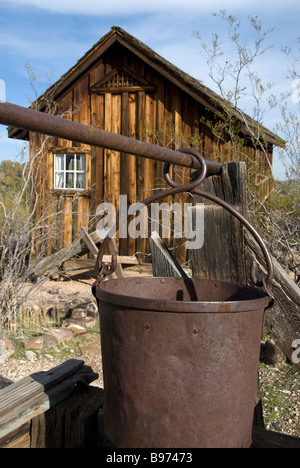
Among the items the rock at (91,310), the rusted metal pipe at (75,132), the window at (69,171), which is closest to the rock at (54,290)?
the rock at (91,310)

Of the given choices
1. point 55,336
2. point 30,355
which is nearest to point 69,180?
point 55,336

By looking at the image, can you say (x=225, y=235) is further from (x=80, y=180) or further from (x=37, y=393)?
(x=80, y=180)

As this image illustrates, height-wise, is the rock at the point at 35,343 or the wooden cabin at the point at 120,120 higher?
the wooden cabin at the point at 120,120

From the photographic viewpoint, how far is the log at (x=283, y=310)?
1843 millimetres

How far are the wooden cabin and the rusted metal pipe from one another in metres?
6.30

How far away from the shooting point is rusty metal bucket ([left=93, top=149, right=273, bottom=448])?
1.18 meters

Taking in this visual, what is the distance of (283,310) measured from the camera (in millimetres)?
1879

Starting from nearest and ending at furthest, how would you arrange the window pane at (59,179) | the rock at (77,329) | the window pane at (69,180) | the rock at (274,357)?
the rock at (274,357), the rock at (77,329), the window pane at (69,180), the window pane at (59,179)

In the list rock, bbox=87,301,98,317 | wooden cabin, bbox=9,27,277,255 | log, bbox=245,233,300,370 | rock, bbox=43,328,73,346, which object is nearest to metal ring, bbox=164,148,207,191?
log, bbox=245,233,300,370

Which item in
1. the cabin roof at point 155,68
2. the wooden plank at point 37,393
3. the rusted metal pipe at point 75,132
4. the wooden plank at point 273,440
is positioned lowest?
the wooden plank at point 273,440

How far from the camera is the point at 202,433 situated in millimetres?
1208

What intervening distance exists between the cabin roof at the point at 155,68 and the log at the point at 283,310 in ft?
16.5

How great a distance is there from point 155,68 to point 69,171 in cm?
288

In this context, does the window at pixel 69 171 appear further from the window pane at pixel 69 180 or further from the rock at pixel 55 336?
the rock at pixel 55 336
